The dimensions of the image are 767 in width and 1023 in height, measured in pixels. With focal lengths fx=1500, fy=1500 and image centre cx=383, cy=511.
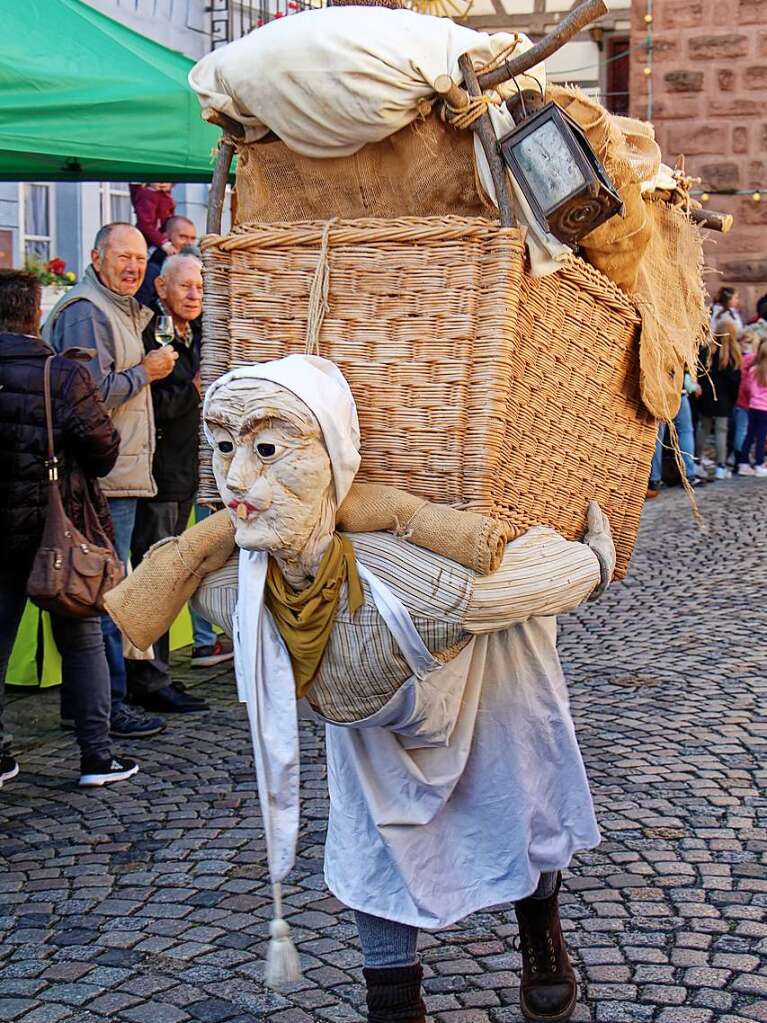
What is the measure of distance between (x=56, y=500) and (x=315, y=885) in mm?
1770

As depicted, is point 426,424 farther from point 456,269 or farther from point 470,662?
point 470,662

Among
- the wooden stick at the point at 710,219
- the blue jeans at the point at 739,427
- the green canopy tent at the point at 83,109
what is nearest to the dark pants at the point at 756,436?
the blue jeans at the point at 739,427

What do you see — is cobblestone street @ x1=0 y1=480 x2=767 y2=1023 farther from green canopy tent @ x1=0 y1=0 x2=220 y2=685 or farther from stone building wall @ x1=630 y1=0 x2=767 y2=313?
stone building wall @ x1=630 y1=0 x2=767 y2=313

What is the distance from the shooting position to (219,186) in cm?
305

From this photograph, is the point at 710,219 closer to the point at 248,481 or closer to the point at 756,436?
the point at 248,481

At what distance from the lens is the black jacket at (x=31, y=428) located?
5324 millimetres

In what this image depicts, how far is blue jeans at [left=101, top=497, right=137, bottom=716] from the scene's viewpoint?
249 inches

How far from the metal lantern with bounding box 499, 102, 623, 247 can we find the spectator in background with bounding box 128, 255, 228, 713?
157 inches

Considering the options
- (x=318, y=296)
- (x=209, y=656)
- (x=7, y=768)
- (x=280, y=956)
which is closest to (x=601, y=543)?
(x=318, y=296)

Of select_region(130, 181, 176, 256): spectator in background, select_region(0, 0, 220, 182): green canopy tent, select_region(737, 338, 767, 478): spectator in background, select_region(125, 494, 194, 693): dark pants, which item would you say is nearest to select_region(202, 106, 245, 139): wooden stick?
select_region(0, 0, 220, 182): green canopy tent

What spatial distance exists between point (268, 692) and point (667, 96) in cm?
1640

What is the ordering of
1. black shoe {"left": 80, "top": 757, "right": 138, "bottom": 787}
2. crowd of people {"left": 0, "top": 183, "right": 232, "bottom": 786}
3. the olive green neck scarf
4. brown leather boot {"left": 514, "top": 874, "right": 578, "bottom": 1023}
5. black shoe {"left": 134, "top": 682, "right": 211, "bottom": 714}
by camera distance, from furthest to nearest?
black shoe {"left": 134, "top": 682, "right": 211, "bottom": 714} → black shoe {"left": 80, "top": 757, "right": 138, "bottom": 787} → crowd of people {"left": 0, "top": 183, "right": 232, "bottom": 786} → brown leather boot {"left": 514, "top": 874, "right": 578, "bottom": 1023} → the olive green neck scarf

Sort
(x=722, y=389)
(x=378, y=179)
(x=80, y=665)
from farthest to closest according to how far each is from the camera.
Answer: (x=722, y=389) < (x=80, y=665) < (x=378, y=179)

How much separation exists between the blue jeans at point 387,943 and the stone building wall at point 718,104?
15464mm
